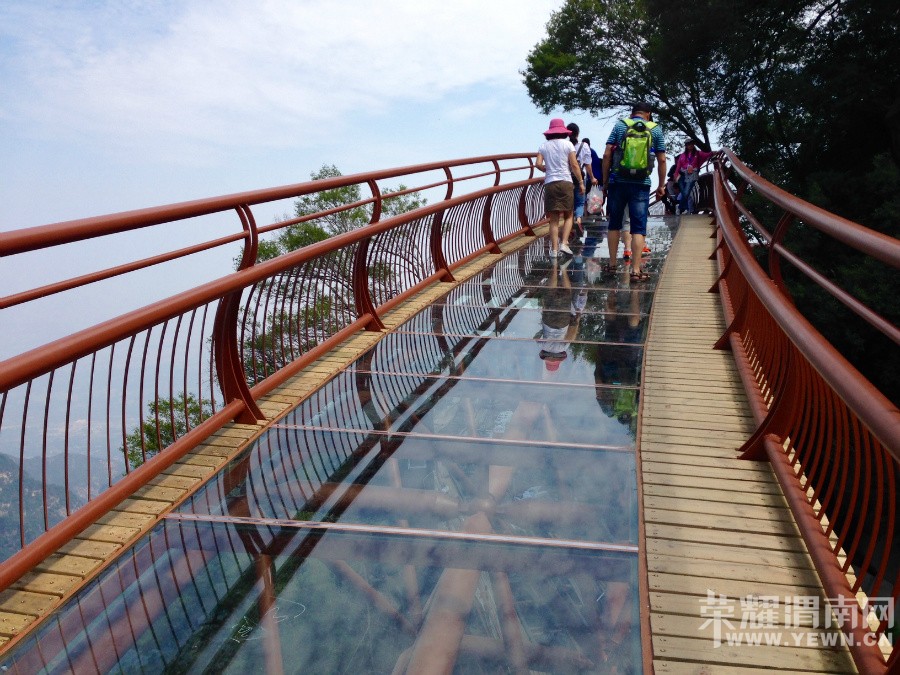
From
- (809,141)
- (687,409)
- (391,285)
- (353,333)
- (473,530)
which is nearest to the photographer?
(473,530)

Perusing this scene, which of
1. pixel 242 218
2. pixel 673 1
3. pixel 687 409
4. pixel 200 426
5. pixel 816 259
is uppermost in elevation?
pixel 673 1

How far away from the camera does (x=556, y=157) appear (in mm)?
10500

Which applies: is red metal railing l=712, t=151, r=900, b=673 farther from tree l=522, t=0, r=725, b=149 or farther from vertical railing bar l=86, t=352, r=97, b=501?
tree l=522, t=0, r=725, b=149

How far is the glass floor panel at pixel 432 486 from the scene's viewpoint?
3473 millimetres

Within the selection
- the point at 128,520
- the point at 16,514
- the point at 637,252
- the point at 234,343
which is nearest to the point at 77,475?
the point at 16,514

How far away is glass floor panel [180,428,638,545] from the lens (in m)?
3.47

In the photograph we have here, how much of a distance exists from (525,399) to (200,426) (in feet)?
6.00

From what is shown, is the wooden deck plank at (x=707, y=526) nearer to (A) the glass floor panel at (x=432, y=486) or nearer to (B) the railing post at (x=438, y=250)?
(A) the glass floor panel at (x=432, y=486)

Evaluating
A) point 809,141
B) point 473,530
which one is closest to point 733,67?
point 809,141

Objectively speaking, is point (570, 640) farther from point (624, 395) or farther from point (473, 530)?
point (624, 395)

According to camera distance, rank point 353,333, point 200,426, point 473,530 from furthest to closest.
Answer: point 353,333
point 200,426
point 473,530

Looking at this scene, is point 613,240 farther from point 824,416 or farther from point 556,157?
point 824,416

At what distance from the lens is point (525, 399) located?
16.6 ft

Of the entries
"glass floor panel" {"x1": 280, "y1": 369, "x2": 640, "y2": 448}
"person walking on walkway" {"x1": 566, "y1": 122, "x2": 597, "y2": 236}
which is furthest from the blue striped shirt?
"person walking on walkway" {"x1": 566, "y1": 122, "x2": 597, "y2": 236}
